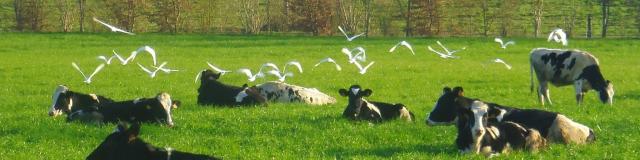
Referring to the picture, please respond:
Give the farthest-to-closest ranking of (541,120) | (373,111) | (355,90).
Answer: (355,90)
(373,111)
(541,120)

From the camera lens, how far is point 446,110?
52.0ft

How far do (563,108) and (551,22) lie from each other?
77.2 m

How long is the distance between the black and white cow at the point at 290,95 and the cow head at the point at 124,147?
12.5 m

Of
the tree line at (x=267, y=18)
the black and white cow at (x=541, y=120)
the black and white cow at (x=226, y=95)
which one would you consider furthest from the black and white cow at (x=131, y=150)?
the tree line at (x=267, y=18)

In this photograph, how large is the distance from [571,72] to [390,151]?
12022 mm

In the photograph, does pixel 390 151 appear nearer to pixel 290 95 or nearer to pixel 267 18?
pixel 290 95

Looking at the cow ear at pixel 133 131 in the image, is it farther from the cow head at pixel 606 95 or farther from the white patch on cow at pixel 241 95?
the cow head at pixel 606 95

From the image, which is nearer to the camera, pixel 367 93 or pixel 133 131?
pixel 133 131

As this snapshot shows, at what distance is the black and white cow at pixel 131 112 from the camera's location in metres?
17.0

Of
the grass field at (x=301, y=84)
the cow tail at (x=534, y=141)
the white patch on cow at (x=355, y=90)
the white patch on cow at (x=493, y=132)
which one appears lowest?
the grass field at (x=301, y=84)

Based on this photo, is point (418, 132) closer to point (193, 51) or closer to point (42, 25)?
point (193, 51)

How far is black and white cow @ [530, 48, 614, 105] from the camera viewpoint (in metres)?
23.2

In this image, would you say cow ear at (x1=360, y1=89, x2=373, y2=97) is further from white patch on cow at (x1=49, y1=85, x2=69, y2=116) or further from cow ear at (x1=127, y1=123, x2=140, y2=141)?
cow ear at (x1=127, y1=123, x2=140, y2=141)

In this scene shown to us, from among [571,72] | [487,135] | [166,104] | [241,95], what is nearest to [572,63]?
[571,72]
